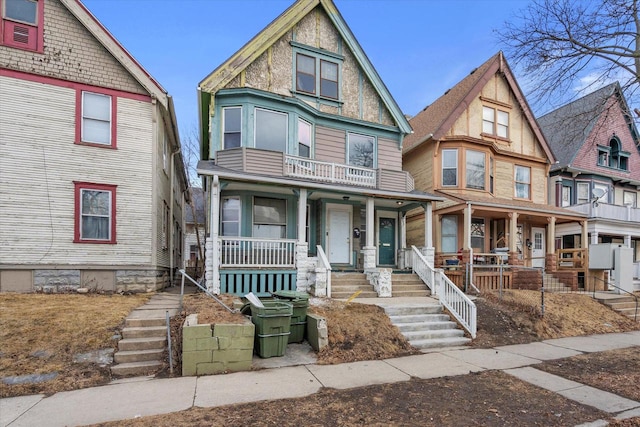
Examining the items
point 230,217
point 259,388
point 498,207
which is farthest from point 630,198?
point 259,388

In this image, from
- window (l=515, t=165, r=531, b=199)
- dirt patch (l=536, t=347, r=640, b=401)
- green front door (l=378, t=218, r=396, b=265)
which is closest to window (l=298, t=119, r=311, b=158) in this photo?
green front door (l=378, t=218, r=396, b=265)

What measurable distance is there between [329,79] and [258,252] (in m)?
7.76

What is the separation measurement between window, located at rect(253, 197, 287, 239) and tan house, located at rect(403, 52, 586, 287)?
6.85 metres

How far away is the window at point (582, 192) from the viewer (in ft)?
65.0

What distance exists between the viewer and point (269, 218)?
12.7 meters

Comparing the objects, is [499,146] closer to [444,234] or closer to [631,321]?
[444,234]

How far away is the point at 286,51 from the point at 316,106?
2289 millimetres

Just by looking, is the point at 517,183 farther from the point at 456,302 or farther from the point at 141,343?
the point at 141,343

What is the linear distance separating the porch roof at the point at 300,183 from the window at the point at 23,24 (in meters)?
5.86

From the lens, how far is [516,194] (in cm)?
1788

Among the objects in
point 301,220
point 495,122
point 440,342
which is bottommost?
point 440,342

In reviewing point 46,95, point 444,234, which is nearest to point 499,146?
point 444,234

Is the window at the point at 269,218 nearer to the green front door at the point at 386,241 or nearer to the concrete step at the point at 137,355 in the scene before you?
the green front door at the point at 386,241

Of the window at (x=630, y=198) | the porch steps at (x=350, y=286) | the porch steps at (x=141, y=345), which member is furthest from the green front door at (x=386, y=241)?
the window at (x=630, y=198)
